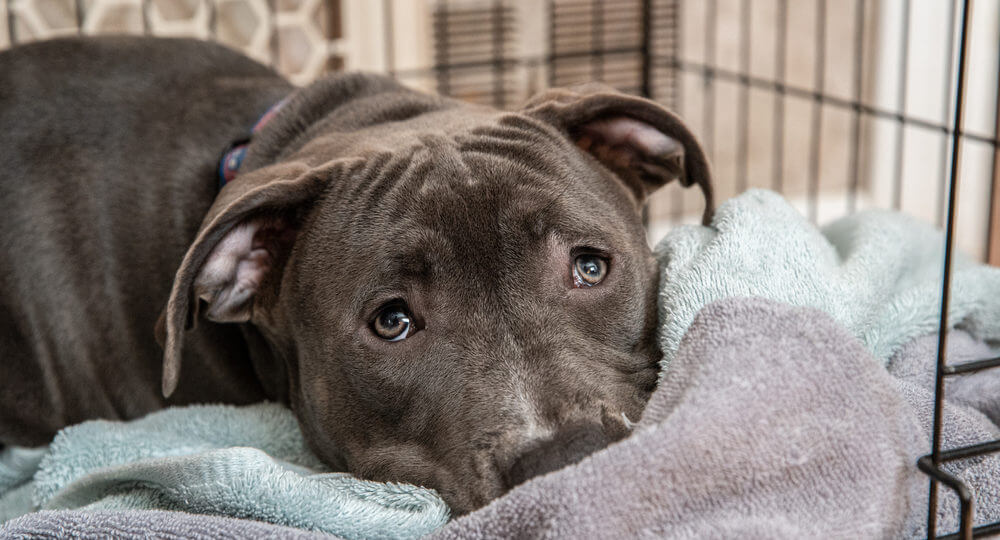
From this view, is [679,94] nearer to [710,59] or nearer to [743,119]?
[710,59]

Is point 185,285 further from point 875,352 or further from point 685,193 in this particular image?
point 685,193

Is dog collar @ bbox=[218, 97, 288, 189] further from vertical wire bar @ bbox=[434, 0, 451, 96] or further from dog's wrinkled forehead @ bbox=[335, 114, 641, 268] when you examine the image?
vertical wire bar @ bbox=[434, 0, 451, 96]

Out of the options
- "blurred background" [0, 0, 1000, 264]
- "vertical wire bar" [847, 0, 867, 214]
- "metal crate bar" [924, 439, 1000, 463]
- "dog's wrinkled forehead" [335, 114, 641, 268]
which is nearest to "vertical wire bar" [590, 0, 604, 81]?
"blurred background" [0, 0, 1000, 264]

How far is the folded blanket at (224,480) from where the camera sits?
4.56 ft

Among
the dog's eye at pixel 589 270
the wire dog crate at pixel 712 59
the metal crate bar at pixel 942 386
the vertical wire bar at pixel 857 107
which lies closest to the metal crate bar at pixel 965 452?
the metal crate bar at pixel 942 386

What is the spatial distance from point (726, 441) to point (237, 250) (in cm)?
102

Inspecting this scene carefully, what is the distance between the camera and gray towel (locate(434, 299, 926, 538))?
111 cm

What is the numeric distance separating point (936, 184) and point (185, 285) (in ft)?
10.9

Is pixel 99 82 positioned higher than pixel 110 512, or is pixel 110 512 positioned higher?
pixel 99 82

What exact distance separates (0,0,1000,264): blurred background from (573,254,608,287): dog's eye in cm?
188

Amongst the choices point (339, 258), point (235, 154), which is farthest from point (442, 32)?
point (339, 258)

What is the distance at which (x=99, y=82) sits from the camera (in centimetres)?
236

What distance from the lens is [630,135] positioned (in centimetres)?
196

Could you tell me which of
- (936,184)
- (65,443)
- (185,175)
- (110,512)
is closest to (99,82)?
(185,175)
